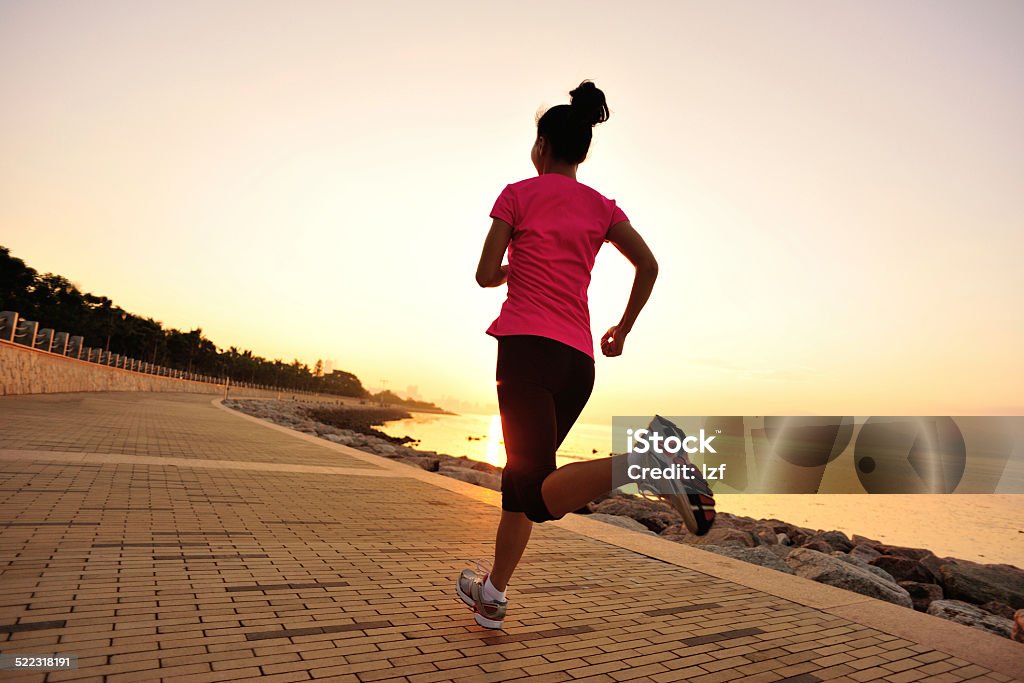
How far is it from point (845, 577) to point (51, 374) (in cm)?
2628

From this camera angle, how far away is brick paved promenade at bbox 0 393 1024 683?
2.19m

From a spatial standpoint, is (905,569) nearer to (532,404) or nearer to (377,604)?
(377,604)

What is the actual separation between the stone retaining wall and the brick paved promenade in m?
16.1

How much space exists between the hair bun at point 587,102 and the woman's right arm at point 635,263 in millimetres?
451

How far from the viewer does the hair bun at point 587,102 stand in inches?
100

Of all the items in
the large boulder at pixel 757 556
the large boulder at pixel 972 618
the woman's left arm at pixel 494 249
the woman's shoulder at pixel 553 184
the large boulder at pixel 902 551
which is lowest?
the large boulder at pixel 902 551

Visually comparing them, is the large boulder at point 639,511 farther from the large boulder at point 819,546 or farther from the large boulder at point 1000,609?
the large boulder at point 1000,609

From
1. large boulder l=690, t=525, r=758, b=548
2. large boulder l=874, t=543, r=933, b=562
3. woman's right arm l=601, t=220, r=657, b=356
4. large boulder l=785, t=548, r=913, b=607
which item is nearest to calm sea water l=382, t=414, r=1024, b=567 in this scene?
large boulder l=874, t=543, r=933, b=562

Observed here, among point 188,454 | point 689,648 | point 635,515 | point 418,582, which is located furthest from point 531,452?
point 635,515

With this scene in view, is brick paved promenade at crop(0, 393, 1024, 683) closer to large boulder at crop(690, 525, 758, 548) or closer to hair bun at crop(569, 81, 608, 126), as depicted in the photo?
hair bun at crop(569, 81, 608, 126)

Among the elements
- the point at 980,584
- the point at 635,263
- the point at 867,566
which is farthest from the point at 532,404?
the point at 980,584

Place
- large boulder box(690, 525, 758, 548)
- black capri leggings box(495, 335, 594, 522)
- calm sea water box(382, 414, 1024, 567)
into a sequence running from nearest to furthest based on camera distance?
black capri leggings box(495, 335, 594, 522) → large boulder box(690, 525, 758, 548) → calm sea water box(382, 414, 1024, 567)

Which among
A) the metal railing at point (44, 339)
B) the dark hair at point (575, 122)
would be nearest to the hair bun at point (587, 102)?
the dark hair at point (575, 122)

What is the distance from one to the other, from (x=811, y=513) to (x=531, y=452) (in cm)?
1886
